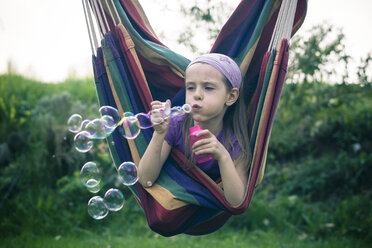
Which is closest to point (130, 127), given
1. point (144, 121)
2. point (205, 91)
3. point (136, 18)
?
point (144, 121)

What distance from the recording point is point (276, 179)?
16.3ft

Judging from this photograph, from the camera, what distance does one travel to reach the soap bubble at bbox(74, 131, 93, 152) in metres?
2.03

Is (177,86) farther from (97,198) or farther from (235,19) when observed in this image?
(97,198)

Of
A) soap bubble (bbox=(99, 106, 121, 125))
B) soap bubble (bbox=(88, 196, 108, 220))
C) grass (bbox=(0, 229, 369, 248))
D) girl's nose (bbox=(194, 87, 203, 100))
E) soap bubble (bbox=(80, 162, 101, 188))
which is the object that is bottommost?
grass (bbox=(0, 229, 369, 248))

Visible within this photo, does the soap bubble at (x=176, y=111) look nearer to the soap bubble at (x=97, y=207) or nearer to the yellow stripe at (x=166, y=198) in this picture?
the yellow stripe at (x=166, y=198)

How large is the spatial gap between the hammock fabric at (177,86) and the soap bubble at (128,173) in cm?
6

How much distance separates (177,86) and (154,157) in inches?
23.4

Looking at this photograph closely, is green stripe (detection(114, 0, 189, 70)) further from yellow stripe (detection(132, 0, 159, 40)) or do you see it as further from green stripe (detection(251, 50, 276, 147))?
green stripe (detection(251, 50, 276, 147))

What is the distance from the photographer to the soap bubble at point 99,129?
193cm

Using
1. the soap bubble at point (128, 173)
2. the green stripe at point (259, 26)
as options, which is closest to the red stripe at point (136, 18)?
the green stripe at point (259, 26)

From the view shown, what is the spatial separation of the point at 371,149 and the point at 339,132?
434mm

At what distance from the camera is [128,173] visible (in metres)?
1.81

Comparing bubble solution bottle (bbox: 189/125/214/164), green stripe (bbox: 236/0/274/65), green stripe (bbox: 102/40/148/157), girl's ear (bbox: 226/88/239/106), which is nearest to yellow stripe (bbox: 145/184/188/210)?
bubble solution bottle (bbox: 189/125/214/164)

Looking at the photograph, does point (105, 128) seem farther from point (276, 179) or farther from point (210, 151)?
point (276, 179)
